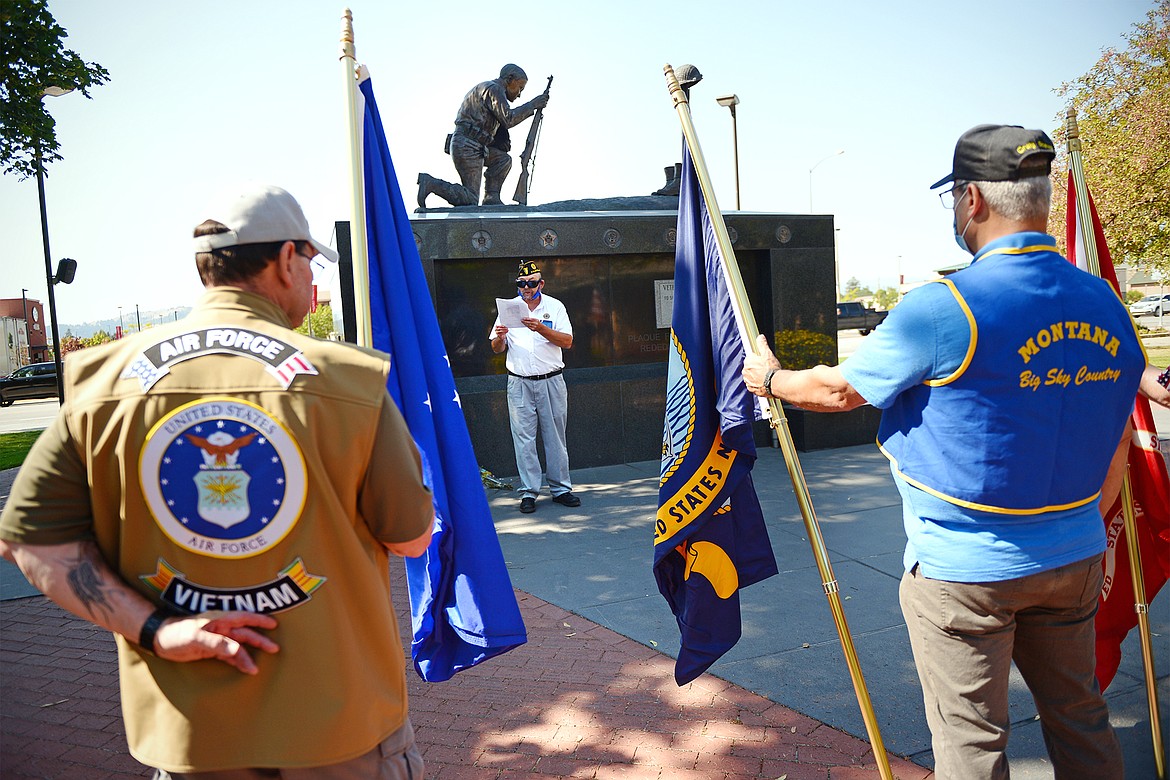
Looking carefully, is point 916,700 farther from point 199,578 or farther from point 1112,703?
point 199,578

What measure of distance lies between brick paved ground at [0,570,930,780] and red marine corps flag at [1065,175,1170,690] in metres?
0.93

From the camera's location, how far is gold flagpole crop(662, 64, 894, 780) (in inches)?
110

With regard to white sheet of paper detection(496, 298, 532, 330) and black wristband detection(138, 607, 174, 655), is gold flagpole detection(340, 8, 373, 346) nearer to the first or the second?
black wristband detection(138, 607, 174, 655)

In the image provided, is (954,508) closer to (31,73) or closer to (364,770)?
(364,770)

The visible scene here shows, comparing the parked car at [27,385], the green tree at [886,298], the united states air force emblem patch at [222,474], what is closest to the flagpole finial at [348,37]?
the united states air force emblem patch at [222,474]

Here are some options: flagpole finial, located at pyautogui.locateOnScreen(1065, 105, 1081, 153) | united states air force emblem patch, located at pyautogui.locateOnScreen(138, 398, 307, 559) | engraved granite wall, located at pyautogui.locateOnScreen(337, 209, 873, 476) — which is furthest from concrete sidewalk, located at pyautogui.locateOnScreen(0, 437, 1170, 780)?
engraved granite wall, located at pyautogui.locateOnScreen(337, 209, 873, 476)

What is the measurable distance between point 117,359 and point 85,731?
295 centimetres

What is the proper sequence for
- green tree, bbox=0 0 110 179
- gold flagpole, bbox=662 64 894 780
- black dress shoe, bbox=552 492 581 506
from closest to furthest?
gold flagpole, bbox=662 64 894 780 < black dress shoe, bbox=552 492 581 506 < green tree, bbox=0 0 110 179

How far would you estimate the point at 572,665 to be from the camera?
425cm

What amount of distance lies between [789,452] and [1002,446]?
0.86 metres

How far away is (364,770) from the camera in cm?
174

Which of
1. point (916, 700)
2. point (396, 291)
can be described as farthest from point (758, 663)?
point (396, 291)

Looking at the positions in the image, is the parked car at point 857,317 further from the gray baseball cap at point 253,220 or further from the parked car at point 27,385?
the gray baseball cap at point 253,220

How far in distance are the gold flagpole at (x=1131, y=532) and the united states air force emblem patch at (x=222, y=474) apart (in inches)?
106
